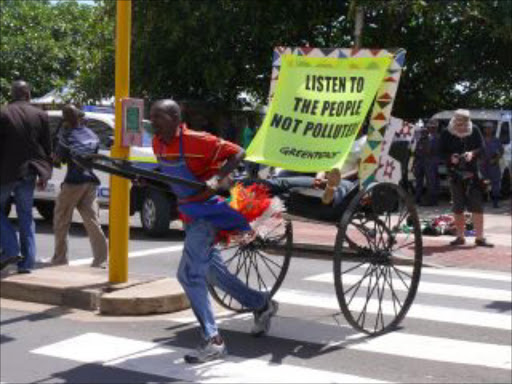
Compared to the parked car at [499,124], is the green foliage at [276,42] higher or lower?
higher

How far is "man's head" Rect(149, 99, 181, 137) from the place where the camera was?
17.8ft

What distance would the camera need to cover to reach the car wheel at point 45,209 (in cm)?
1501

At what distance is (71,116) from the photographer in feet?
30.3

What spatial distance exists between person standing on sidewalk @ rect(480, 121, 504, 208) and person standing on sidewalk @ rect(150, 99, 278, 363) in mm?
13566

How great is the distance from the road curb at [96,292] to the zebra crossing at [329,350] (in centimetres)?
21

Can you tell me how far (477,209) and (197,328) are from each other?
20.1ft

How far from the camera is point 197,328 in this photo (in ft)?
23.0

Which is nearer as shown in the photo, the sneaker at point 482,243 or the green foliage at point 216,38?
the sneaker at point 482,243

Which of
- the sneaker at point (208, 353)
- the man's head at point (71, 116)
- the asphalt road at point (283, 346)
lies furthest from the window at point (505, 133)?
the sneaker at point (208, 353)

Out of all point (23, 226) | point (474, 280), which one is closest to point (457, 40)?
point (474, 280)

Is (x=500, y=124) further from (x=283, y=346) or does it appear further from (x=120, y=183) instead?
(x=283, y=346)

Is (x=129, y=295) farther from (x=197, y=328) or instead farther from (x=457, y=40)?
(x=457, y=40)

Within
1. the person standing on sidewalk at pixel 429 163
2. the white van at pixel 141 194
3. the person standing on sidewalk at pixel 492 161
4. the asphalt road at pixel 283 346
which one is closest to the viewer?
the asphalt road at pixel 283 346

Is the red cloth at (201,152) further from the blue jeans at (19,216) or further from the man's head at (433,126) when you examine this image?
the man's head at (433,126)
